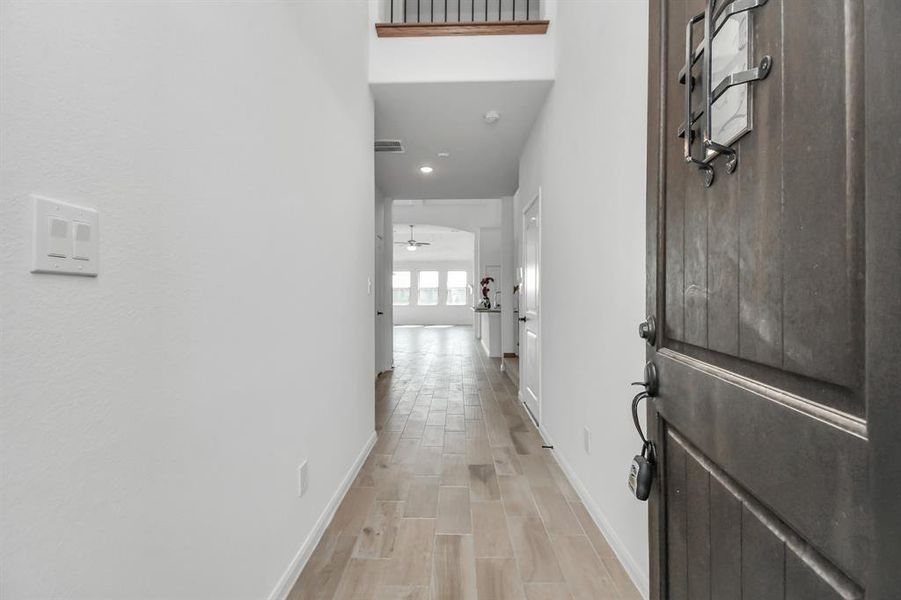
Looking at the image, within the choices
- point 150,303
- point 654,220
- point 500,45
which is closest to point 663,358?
point 654,220

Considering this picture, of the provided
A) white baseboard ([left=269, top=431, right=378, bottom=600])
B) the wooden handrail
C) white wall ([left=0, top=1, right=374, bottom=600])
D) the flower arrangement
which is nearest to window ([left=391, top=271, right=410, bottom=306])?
the flower arrangement

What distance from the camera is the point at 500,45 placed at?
2975mm

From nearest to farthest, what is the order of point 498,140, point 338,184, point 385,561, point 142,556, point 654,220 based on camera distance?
1. point 142,556
2. point 654,220
3. point 385,561
4. point 338,184
5. point 498,140

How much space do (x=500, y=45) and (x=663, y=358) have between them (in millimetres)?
2805

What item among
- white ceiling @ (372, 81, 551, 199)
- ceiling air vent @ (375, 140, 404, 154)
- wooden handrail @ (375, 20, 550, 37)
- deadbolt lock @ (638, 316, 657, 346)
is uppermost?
wooden handrail @ (375, 20, 550, 37)

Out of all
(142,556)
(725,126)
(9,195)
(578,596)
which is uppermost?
(725,126)

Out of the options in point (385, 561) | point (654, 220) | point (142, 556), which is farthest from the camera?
point (385, 561)

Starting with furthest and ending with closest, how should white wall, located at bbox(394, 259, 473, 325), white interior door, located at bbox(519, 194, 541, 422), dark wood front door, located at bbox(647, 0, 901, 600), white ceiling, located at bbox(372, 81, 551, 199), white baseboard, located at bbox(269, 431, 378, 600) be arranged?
white wall, located at bbox(394, 259, 473, 325), white interior door, located at bbox(519, 194, 541, 422), white ceiling, located at bbox(372, 81, 551, 199), white baseboard, located at bbox(269, 431, 378, 600), dark wood front door, located at bbox(647, 0, 901, 600)

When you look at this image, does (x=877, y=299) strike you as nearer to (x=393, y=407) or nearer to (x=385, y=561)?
(x=385, y=561)

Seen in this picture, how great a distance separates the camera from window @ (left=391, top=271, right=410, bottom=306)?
655 inches

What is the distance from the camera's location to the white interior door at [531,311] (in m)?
3.57

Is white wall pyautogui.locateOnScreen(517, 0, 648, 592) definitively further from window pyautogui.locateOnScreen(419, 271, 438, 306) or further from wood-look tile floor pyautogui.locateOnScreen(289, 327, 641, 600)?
window pyautogui.locateOnScreen(419, 271, 438, 306)

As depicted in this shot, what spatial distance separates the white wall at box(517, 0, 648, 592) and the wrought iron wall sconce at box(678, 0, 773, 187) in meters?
0.85

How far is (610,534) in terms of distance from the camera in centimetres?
192
